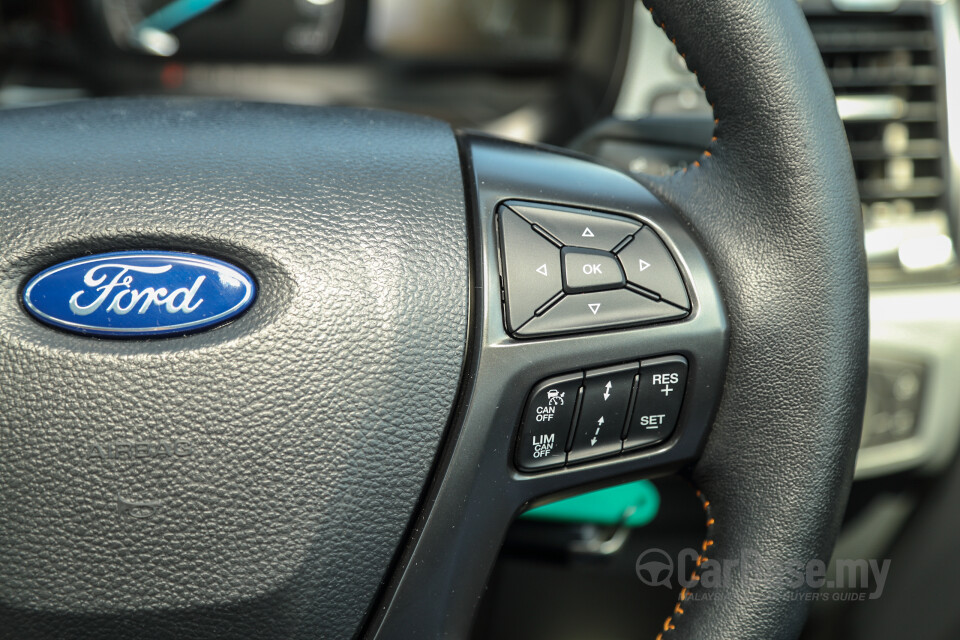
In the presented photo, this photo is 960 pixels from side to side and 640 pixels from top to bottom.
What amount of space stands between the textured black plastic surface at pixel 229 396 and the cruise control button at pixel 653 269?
13 cm

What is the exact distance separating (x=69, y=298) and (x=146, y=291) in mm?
53

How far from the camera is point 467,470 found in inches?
27.0

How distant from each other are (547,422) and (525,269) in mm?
117

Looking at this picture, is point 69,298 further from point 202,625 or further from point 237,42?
point 237,42

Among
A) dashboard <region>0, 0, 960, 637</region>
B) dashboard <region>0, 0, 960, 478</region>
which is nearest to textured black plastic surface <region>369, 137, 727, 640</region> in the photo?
dashboard <region>0, 0, 960, 478</region>

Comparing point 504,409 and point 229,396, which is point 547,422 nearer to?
point 504,409

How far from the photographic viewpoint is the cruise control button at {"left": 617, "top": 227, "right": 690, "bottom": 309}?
0.73 metres

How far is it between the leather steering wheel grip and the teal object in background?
0.68m

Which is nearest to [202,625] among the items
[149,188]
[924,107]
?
[149,188]

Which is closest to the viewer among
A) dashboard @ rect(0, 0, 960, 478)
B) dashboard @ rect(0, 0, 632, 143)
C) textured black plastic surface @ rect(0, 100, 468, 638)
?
textured black plastic surface @ rect(0, 100, 468, 638)

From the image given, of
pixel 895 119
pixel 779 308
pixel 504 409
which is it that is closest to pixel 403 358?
pixel 504 409

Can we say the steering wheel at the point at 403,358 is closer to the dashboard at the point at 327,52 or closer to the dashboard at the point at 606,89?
the dashboard at the point at 606,89

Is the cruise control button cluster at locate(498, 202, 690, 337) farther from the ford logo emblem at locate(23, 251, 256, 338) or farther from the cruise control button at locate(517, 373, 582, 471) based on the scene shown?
the ford logo emblem at locate(23, 251, 256, 338)

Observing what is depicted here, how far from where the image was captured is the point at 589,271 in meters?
0.71
